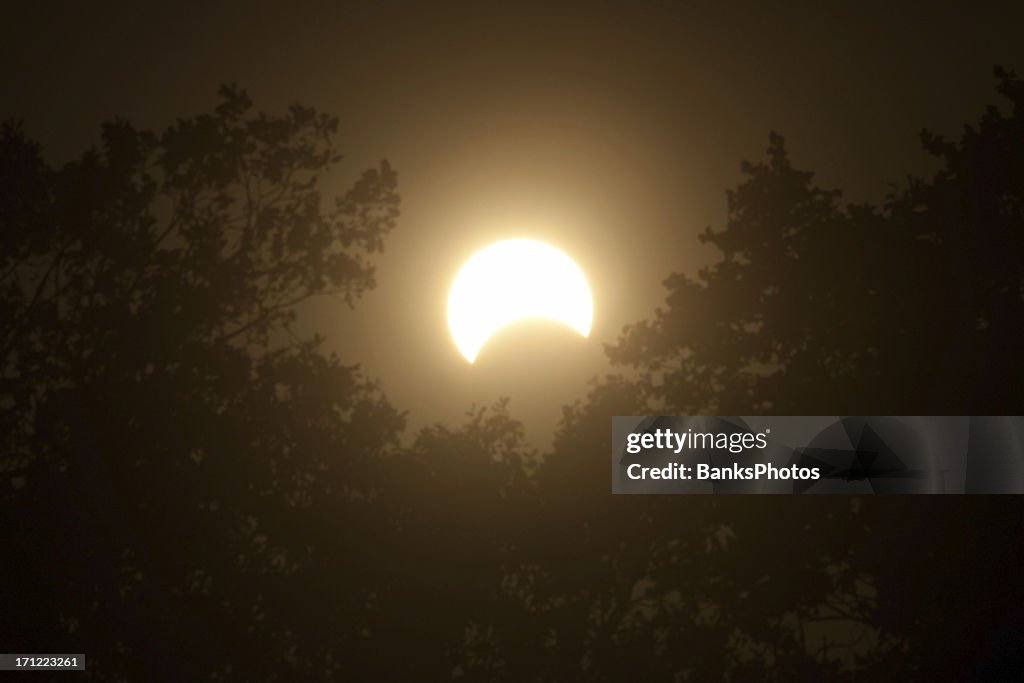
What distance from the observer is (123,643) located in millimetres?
16750

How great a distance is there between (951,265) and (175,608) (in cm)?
1290

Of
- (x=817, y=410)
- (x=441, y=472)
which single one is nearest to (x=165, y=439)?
(x=441, y=472)

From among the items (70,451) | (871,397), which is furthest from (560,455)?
(70,451)

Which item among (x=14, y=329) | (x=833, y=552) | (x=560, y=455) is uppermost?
(x=14, y=329)

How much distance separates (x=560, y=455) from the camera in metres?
19.1

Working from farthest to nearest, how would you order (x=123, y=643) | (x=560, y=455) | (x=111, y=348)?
(x=560, y=455) < (x=111, y=348) < (x=123, y=643)

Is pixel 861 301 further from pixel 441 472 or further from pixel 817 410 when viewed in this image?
pixel 441 472

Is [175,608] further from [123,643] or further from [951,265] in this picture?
[951,265]

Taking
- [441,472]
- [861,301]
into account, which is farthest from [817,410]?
[441,472]

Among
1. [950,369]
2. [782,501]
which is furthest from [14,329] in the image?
[950,369]

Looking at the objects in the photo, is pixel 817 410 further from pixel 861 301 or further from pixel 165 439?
pixel 165 439

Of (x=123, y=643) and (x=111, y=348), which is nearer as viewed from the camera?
(x=123, y=643)

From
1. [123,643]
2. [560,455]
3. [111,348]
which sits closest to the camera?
[123,643]

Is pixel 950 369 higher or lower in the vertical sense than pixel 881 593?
higher
